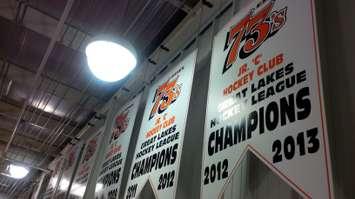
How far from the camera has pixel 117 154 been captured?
148 inches

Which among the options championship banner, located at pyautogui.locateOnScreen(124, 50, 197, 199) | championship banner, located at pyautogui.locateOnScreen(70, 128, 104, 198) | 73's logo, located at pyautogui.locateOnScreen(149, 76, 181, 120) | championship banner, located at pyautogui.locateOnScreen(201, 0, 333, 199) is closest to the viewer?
championship banner, located at pyautogui.locateOnScreen(201, 0, 333, 199)

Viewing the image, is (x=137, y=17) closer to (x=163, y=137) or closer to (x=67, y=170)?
(x=163, y=137)

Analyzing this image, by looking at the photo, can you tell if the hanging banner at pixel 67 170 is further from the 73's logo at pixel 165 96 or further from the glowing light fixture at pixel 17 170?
the 73's logo at pixel 165 96

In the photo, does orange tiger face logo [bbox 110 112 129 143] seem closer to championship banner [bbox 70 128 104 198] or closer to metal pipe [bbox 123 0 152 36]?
championship banner [bbox 70 128 104 198]

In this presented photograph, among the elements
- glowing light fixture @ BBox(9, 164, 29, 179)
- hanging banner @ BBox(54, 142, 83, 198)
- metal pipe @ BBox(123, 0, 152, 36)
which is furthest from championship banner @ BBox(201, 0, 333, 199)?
glowing light fixture @ BBox(9, 164, 29, 179)

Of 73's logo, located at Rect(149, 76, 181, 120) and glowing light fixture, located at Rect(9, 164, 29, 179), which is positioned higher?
glowing light fixture, located at Rect(9, 164, 29, 179)

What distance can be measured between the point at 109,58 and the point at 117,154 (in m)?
1.31

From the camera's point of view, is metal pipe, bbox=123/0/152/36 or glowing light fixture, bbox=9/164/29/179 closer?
metal pipe, bbox=123/0/152/36

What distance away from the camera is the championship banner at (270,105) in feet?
4.83

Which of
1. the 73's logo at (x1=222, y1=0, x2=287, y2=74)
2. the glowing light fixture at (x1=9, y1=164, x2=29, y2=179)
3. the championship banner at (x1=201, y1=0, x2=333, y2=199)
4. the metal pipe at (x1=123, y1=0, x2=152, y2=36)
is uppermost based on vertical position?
the metal pipe at (x1=123, y1=0, x2=152, y2=36)

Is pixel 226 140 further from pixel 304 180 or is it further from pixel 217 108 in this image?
pixel 304 180

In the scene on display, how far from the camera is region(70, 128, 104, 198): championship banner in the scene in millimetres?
4598

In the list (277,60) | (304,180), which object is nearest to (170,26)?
(277,60)

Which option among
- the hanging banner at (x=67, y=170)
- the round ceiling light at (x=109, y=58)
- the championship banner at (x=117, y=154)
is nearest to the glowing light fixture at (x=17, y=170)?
the hanging banner at (x=67, y=170)
